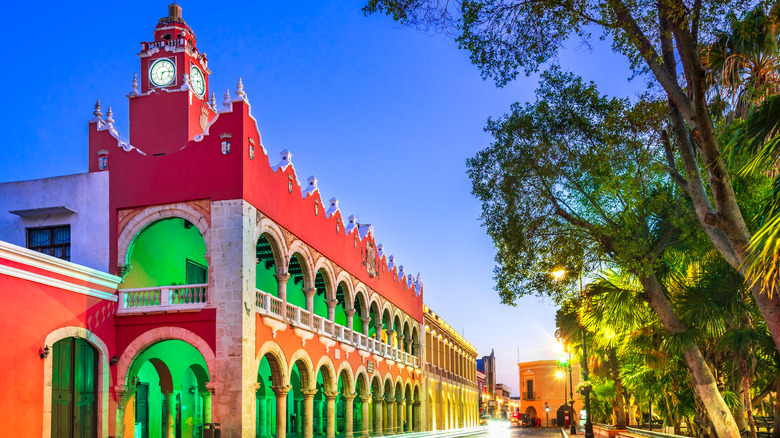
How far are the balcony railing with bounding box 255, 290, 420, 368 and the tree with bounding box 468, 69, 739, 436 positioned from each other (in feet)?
22.3

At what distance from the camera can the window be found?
70.2 feet

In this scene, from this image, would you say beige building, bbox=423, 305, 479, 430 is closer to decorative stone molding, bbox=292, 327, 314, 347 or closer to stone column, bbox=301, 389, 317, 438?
stone column, bbox=301, 389, 317, 438

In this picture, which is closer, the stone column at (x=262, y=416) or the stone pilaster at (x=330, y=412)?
the stone pilaster at (x=330, y=412)

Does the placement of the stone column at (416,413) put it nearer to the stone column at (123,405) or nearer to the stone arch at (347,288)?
the stone arch at (347,288)

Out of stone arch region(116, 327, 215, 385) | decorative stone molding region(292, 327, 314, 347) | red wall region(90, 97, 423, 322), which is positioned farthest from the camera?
decorative stone molding region(292, 327, 314, 347)

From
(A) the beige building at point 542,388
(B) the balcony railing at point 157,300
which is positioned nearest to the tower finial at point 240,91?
(B) the balcony railing at point 157,300

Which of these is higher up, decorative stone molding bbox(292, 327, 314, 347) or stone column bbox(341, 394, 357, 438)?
decorative stone molding bbox(292, 327, 314, 347)

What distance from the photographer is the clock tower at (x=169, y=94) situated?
85.2 feet

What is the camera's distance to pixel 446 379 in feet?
174

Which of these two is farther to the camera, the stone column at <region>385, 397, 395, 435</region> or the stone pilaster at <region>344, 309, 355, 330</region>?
the stone column at <region>385, 397, 395, 435</region>

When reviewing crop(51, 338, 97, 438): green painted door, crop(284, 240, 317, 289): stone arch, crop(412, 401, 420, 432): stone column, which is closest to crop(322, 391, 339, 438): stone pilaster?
crop(284, 240, 317, 289): stone arch

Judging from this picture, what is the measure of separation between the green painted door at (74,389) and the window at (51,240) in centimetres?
367

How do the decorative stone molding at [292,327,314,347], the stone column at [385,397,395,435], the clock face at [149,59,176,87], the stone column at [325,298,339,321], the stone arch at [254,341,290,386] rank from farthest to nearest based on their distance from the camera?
the stone column at [385,397,395,435], the stone column at [325,298,339,321], the clock face at [149,59,176,87], the decorative stone molding at [292,327,314,347], the stone arch at [254,341,290,386]

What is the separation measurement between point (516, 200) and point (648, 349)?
5.10m
